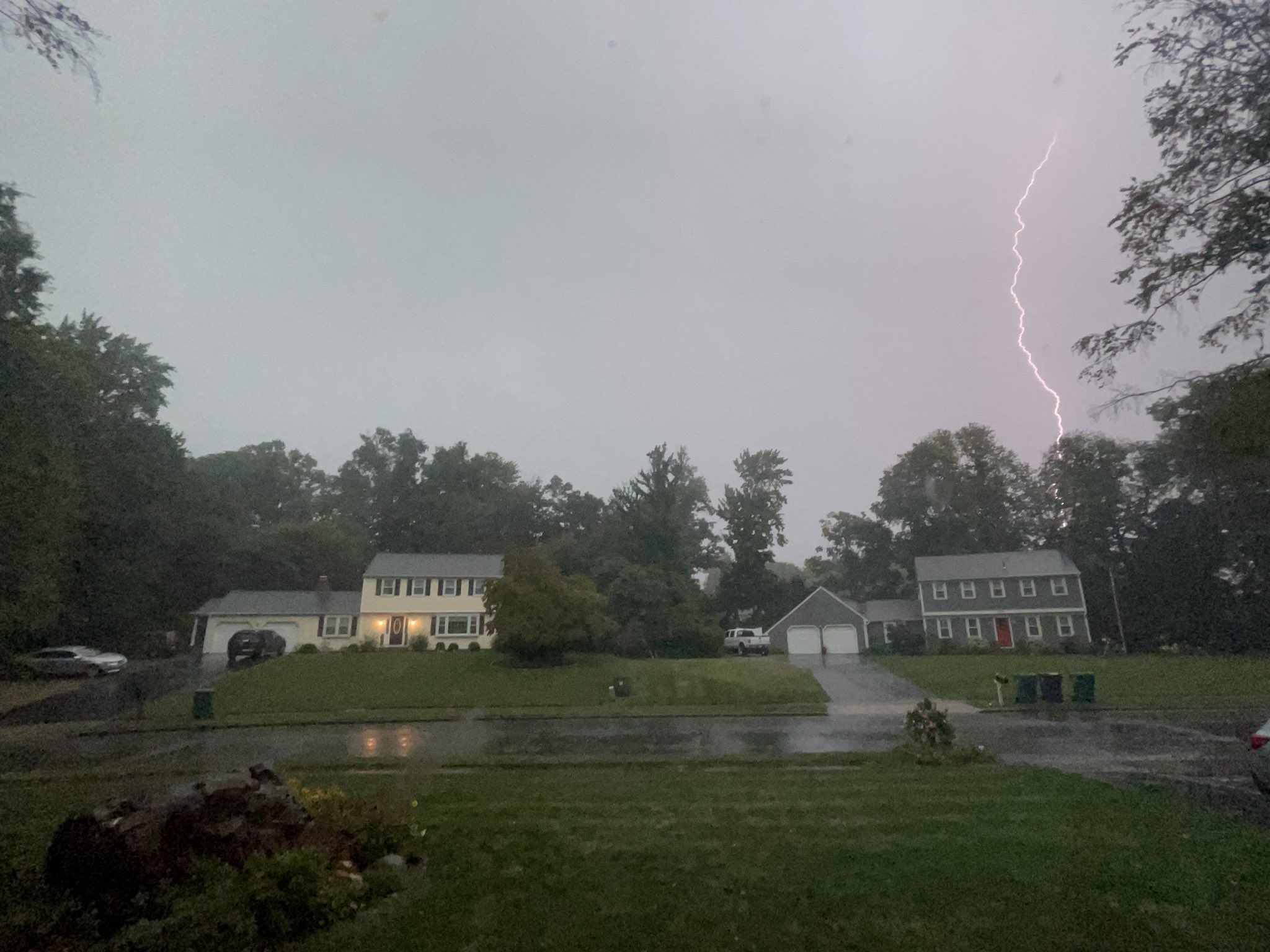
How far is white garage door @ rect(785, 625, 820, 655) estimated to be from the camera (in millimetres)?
50656

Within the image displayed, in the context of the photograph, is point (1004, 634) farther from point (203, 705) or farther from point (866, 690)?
point (203, 705)

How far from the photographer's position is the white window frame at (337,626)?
1847 inches

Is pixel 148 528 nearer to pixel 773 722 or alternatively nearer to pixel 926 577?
pixel 773 722

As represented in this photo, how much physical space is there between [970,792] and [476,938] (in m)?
7.39

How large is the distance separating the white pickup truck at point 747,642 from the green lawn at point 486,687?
13.2m

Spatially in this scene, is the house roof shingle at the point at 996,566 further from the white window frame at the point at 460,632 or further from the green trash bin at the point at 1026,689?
the white window frame at the point at 460,632

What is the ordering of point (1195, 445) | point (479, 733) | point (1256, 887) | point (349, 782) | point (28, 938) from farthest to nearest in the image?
1. point (479, 733)
2. point (349, 782)
3. point (1195, 445)
4. point (1256, 887)
5. point (28, 938)

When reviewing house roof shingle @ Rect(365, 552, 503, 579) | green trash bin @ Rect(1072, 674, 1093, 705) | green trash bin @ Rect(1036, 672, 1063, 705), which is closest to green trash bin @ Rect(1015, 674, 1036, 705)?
green trash bin @ Rect(1036, 672, 1063, 705)

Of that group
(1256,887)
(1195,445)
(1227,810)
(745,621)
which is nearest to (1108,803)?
(1227,810)

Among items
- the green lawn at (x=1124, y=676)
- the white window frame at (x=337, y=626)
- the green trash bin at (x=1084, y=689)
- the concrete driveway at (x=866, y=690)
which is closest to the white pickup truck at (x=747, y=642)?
the concrete driveway at (x=866, y=690)

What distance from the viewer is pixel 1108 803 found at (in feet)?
30.1

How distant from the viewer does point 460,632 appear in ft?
157

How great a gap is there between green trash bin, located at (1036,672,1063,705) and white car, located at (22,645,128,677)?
4026 cm

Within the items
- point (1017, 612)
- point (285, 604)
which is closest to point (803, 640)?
point (1017, 612)
